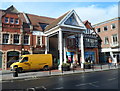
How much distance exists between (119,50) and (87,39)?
8103 millimetres

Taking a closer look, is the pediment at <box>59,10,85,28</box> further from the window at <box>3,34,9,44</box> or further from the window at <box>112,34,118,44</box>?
the window at <box>112,34,118,44</box>

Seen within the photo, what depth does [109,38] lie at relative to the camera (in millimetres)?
32188

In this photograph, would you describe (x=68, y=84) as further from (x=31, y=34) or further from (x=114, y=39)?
(x=114, y=39)

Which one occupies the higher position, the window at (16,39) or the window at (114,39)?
the window at (114,39)

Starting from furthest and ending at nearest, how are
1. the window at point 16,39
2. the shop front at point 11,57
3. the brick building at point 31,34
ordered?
the window at point 16,39 < the shop front at point 11,57 < the brick building at point 31,34

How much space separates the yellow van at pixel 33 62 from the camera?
15969 mm

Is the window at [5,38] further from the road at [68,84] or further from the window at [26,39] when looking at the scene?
the road at [68,84]

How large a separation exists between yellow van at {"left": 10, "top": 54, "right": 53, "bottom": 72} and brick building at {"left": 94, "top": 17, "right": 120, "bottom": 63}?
1982 centimetres

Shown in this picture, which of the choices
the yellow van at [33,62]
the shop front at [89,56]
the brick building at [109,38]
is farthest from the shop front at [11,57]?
the brick building at [109,38]

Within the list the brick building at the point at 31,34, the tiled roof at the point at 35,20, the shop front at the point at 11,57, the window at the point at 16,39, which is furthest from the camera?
the tiled roof at the point at 35,20

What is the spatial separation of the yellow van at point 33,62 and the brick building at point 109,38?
65.0 feet

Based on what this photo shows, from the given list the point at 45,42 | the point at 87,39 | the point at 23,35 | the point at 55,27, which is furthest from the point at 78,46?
the point at 23,35

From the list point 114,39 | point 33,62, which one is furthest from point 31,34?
point 114,39

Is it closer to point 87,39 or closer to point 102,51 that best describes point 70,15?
point 87,39
